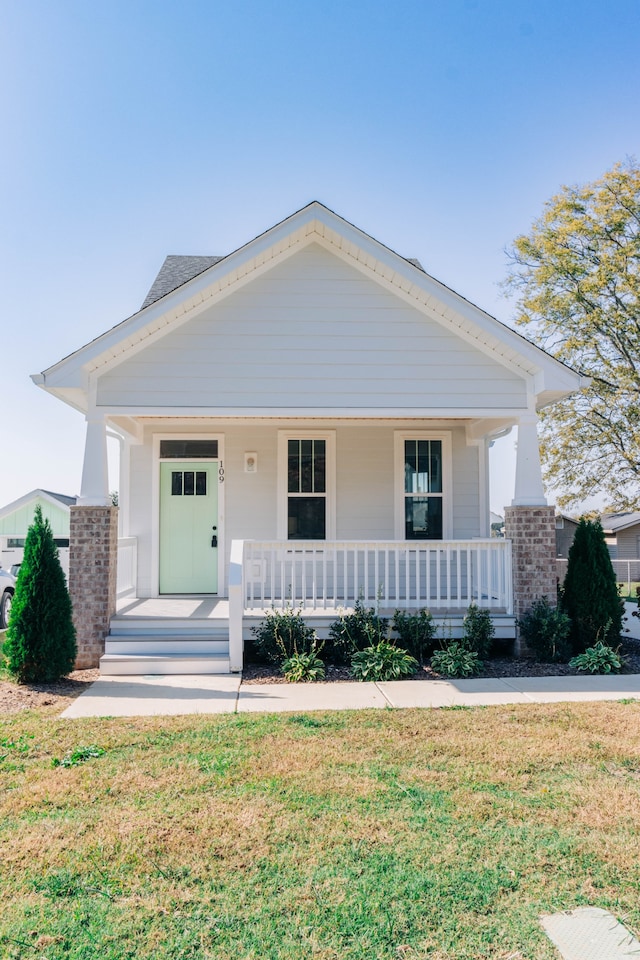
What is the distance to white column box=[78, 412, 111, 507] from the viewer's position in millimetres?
8570

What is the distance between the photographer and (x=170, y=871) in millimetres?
3299

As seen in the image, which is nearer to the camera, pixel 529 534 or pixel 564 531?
pixel 529 534

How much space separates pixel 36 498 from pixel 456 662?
1134 inches

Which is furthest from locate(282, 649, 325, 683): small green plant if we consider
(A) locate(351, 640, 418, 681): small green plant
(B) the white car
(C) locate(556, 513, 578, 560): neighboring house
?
(C) locate(556, 513, 578, 560): neighboring house

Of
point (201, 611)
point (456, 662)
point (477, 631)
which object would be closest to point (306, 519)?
point (201, 611)

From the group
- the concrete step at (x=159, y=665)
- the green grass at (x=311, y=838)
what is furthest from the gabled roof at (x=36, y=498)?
the green grass at (x=311, y=838)

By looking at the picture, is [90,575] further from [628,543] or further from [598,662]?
[628,543]

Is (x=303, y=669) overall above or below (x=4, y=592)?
below

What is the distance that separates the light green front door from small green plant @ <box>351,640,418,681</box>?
11.8 ft

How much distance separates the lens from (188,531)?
10.9 meters

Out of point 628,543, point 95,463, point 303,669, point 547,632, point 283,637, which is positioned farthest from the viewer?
point 628,543

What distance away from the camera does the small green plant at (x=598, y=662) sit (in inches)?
324

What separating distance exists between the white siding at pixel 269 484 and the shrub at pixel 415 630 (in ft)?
7.76

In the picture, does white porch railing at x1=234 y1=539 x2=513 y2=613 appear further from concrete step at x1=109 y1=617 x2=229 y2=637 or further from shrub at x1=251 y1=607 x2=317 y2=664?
concrete step at x1=109 y1=617 x2=229 y2=637
